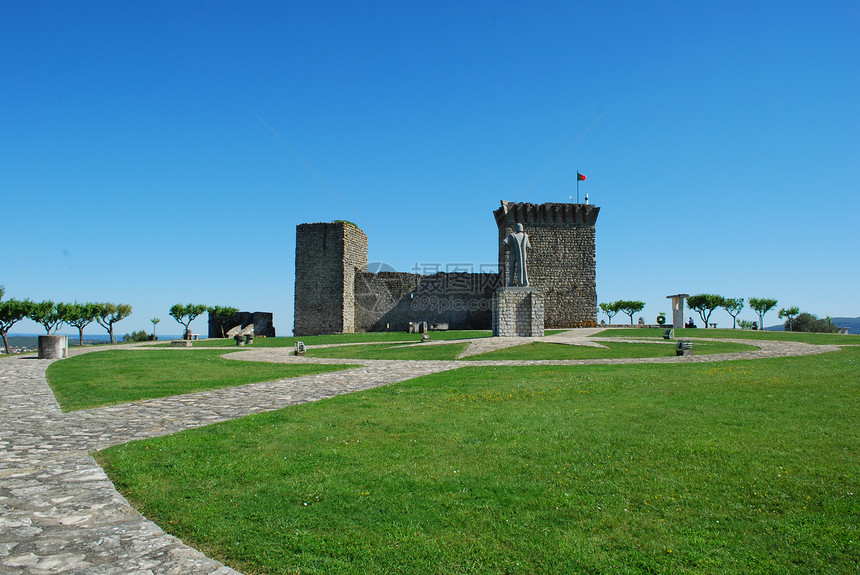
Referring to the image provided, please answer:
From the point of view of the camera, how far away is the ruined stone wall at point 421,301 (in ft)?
140

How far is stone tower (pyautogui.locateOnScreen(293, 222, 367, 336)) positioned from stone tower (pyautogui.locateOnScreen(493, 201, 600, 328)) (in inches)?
493

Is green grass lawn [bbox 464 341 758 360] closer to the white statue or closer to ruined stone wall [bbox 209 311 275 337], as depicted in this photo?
the white statue

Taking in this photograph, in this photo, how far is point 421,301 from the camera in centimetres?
4281

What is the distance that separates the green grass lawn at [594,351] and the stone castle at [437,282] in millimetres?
19736

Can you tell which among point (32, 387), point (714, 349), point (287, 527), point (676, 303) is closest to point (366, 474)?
point (287, 527)

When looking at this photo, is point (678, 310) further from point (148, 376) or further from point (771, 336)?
point (148, 376)

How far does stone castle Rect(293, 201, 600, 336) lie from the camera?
4069 centimetres

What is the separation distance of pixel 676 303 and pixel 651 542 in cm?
3814

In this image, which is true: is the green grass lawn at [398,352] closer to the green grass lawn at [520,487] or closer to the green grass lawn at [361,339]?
the green grass lawn at [361,339]

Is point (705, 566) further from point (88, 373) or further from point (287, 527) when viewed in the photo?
point (88, 373)

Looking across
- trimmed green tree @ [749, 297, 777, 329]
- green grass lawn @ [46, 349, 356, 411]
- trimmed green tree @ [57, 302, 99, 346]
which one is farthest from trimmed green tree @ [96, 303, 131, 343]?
trimmed green tree @ [749, 297, 777, 329]

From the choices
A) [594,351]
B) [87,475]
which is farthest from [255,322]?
[87,475]

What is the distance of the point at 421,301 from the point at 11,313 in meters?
28.9

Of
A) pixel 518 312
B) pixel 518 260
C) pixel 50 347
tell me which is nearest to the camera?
pixel 50 347
